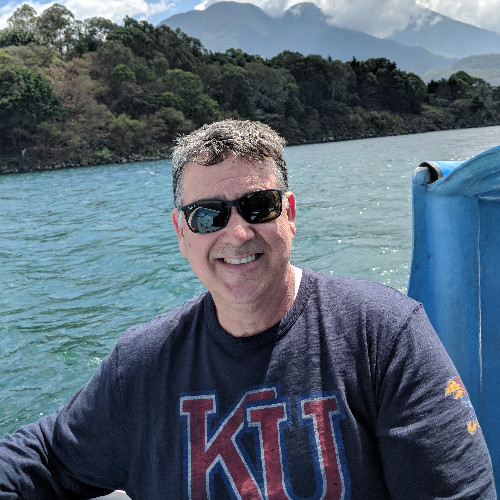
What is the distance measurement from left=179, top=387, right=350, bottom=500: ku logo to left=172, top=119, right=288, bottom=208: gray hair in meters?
0.54

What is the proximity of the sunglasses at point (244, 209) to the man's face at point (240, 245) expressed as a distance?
0.04ft

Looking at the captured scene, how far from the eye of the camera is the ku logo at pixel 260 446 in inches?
41.6

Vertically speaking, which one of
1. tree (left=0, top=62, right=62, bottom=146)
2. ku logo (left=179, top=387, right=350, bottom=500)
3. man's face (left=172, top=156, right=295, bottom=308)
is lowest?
ku logo (left=179, top=387, right=350, bottom=500)

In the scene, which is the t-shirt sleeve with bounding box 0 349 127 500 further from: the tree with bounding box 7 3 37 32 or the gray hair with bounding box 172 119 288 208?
the tree with bounding box 7 3 37 32

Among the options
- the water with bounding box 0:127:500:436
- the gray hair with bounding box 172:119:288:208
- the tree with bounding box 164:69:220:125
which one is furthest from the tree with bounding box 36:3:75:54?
the gray hair with bounding box 172:119:288:208

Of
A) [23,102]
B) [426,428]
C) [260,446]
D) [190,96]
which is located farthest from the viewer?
[190,96]

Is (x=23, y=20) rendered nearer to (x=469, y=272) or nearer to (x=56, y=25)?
(x=56, y=25)

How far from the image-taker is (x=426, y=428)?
988 mm

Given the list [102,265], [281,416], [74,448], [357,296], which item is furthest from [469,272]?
[102,265]

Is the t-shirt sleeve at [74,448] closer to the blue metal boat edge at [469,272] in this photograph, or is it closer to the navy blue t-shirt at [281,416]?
the navy blue t-shirt at [281,416]

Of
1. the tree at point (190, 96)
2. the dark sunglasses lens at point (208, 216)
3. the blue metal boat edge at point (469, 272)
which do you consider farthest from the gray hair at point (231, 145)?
the tree at point (190, 96)

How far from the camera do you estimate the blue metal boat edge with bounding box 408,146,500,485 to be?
4.52ft

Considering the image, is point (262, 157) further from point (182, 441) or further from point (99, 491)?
point (99, 491)

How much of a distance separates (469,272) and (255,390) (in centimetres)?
69
